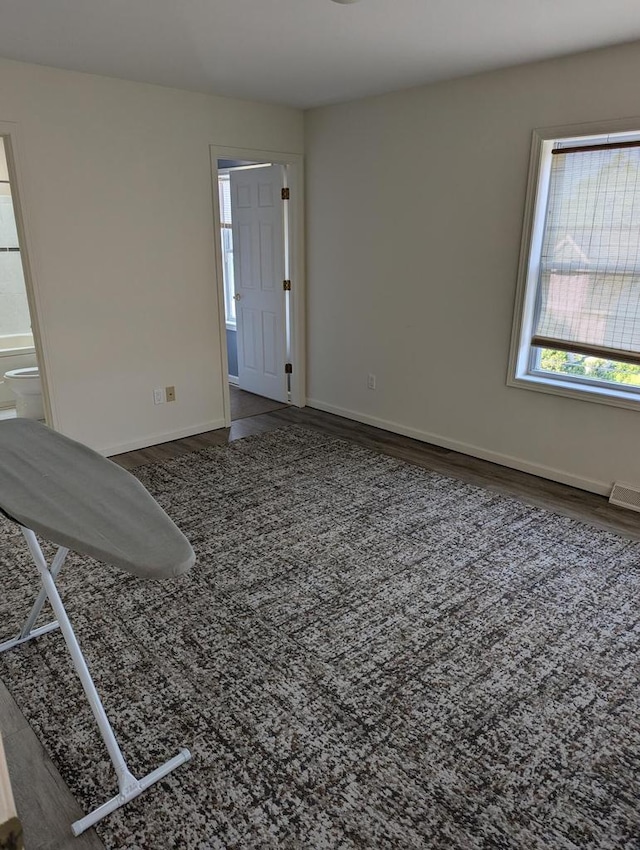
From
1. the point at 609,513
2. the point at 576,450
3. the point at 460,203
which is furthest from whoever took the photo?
the point at 460,203

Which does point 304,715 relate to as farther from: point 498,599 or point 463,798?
point 498,599

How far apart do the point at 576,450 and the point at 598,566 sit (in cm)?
104

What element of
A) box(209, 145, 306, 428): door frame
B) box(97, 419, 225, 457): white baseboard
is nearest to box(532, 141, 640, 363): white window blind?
box(209, 145, 306, 428): door frame

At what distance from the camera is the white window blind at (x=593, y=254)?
10.7 ft

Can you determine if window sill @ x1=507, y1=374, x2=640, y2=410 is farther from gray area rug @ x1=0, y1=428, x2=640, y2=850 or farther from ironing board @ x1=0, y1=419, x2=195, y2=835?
ironing board @ x1=0, y1=419, x2=195, y2=835

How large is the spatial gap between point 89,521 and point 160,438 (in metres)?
3.08

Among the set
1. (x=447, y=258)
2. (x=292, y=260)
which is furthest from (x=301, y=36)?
(x=292, y=260)

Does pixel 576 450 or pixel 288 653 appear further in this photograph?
pixel 576 450

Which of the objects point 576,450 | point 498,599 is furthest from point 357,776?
point 576,450

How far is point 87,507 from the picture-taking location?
1602 mm

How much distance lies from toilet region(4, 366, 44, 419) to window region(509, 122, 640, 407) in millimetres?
3879

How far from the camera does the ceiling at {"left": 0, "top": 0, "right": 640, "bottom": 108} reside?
253 cm

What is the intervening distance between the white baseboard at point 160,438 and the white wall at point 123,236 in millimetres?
11

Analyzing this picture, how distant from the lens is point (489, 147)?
3705 mm
